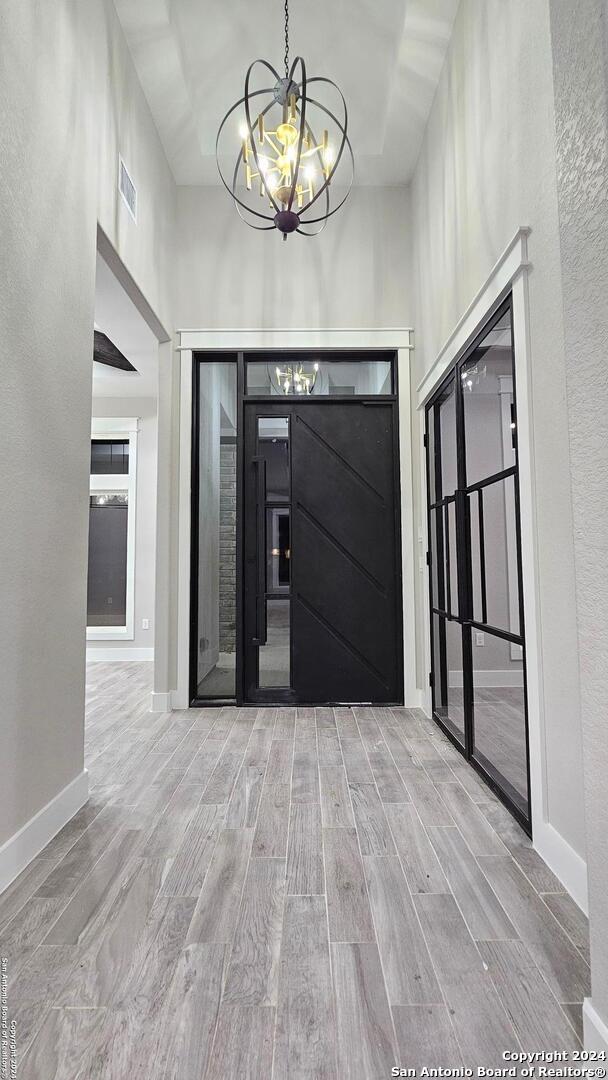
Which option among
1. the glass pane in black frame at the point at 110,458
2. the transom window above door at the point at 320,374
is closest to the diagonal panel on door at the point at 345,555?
the transom window above door at the point at 320,374

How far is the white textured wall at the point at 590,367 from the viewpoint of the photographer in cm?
103

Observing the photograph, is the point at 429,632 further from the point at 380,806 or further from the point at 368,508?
the point at 380,806

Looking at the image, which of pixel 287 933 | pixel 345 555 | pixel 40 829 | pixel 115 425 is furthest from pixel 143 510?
pixel 287 933

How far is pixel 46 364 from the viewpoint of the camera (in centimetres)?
205

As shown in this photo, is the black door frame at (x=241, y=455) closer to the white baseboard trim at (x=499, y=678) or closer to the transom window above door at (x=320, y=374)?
the transom window above door at (x=320, y=374)

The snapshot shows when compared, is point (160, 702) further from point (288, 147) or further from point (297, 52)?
point (297, 52)

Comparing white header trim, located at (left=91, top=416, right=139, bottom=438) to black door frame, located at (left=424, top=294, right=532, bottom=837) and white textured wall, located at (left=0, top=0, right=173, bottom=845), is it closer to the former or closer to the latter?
white textured wall, located at (left=0, top=0, right=173, bottom=845)

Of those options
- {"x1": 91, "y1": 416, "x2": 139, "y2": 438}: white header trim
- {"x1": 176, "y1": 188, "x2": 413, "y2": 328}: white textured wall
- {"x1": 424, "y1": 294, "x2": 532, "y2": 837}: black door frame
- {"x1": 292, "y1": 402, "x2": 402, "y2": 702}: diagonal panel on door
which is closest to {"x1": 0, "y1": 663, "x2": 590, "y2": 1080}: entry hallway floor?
{"x1": 424, "y1": 294, "x2": 532, "y2": 837}: black door frame

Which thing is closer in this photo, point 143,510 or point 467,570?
point 467,570

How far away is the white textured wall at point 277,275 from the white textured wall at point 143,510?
2.60 m

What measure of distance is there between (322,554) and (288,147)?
2.41 m

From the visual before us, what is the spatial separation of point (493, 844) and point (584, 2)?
2.33 metres

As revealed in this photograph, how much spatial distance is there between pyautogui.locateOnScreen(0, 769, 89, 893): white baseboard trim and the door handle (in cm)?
173

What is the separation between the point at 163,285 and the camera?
148 inches
